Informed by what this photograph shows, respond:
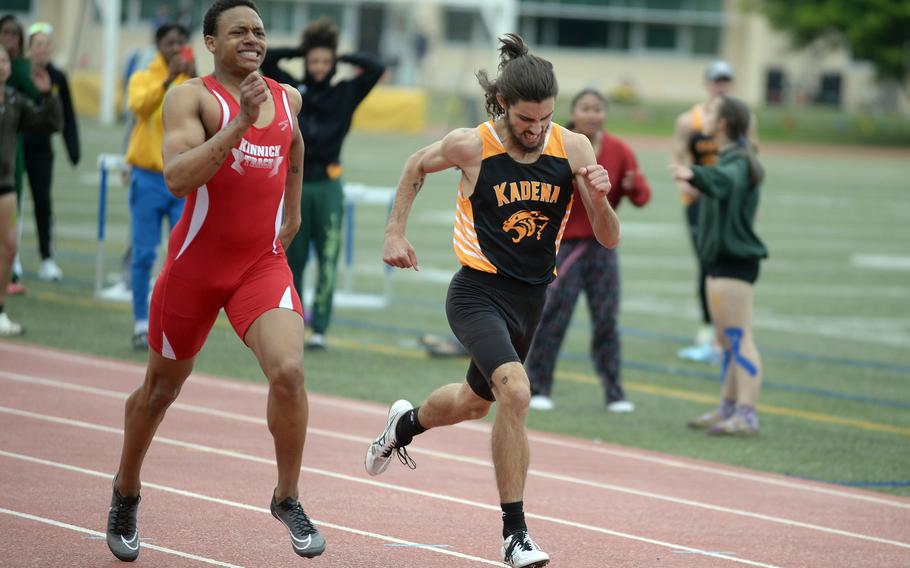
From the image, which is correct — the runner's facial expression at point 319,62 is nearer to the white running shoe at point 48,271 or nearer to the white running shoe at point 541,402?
the white running shoe at point 541,402

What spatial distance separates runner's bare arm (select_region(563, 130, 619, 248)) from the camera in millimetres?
6070

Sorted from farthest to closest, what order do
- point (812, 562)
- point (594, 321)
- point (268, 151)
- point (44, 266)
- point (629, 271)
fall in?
point (629, 271), point (44, 266), point (594, 321), point (812, 562), point (268, 151)

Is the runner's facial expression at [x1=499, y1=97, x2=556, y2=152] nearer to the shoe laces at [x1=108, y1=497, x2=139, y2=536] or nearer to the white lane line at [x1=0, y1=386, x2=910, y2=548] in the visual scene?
the white lane line at [x1=0, y1=386, x2=910, y2=548]

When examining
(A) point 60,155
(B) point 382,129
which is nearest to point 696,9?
(B) point 382,129

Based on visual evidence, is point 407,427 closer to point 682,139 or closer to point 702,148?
point 702,148

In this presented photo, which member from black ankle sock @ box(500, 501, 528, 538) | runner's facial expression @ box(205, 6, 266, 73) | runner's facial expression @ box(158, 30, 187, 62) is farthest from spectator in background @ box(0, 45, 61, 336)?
black ankle sock @ box(500, 501, 528, 538)

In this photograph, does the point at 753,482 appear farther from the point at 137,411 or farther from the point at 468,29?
the point at 468,29

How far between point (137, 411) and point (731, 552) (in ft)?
9.39

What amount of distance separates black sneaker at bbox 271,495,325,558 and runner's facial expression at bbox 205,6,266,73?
1.80m

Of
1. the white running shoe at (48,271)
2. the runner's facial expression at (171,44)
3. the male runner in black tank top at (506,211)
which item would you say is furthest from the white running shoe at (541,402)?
the white running shoe at (48,271)

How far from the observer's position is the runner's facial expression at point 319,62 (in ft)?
37.3

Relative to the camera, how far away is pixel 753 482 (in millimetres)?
8445

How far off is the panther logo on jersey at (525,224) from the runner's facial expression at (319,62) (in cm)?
547

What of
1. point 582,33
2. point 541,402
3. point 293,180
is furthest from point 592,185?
point 582,33
